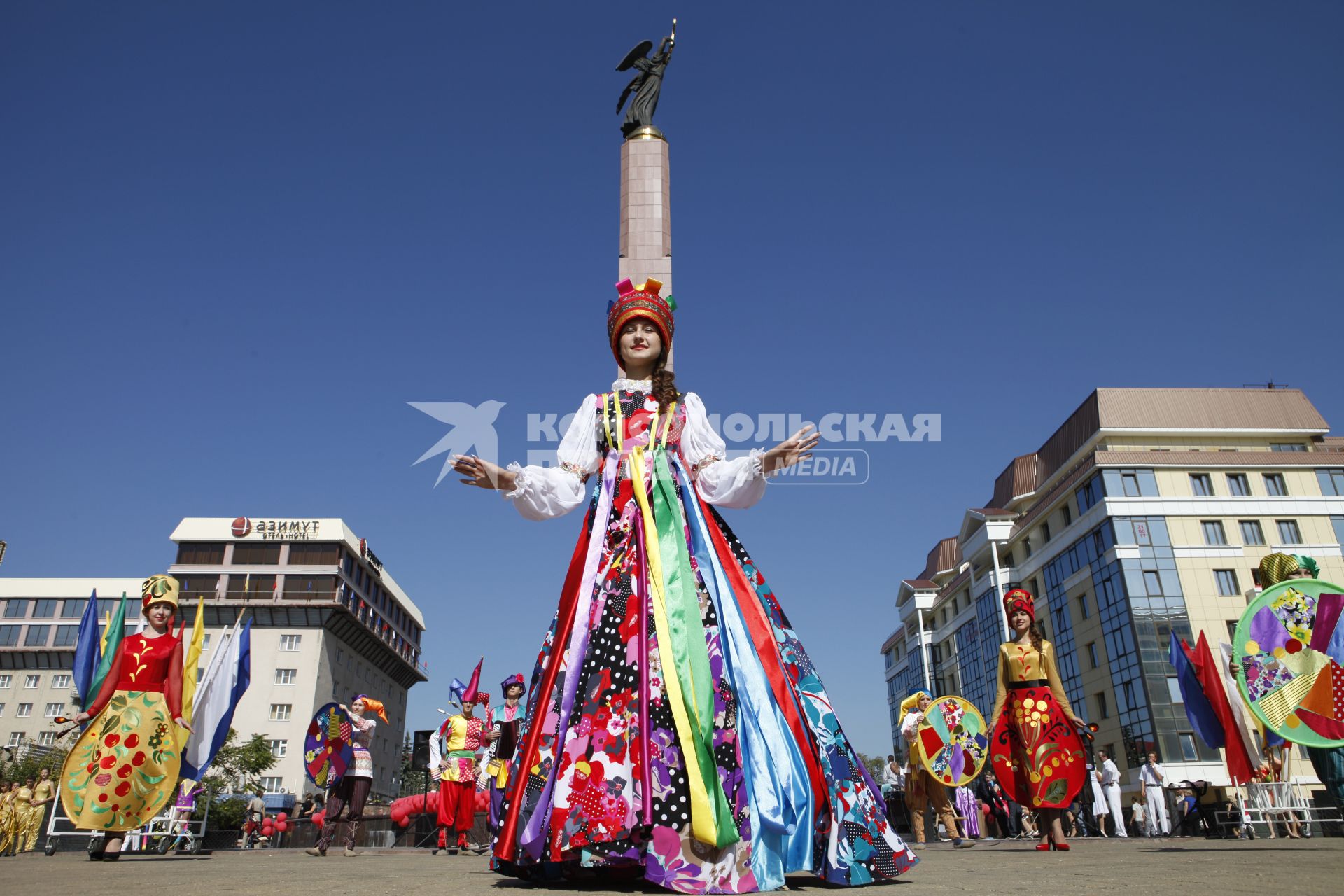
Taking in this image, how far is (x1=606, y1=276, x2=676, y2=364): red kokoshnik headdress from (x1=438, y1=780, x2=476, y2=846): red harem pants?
334 inches

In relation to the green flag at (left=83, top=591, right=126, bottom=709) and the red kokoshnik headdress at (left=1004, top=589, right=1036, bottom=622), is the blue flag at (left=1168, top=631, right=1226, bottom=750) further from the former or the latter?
the green flag at (left=83, top=591, right=126, bottom=709)

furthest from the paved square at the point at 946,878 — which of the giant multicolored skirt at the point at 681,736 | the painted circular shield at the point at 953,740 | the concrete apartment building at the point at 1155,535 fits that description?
the concrete apartment building at the point at 1155,535

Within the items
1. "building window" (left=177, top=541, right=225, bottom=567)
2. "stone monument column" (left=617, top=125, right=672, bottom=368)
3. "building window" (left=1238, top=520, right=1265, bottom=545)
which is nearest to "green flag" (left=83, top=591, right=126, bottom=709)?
"stone monument column" (left=617, top=125, right=672, bottom=368)

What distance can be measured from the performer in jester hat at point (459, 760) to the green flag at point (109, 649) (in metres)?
4.57

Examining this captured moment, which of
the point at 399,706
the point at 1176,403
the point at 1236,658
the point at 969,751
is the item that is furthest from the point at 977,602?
the point at 399,706

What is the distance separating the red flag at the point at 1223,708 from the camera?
8.62 m

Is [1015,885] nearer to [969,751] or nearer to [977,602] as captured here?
[969,751]

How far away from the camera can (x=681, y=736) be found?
11.3ft

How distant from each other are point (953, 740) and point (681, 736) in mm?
7276

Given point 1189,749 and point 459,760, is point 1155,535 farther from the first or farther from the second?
point 459,760

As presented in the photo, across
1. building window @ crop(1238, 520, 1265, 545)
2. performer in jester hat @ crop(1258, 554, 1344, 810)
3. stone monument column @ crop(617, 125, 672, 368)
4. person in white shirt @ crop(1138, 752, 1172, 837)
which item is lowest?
person in white shirt @ crop(1138, 752, 1172, 837)

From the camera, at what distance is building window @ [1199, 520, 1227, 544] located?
3509 cm

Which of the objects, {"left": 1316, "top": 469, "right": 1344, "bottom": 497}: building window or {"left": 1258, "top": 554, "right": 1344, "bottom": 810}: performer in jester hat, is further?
{"left": 1316, "top": 469, "right": 1344, "bottom": 497}: building window

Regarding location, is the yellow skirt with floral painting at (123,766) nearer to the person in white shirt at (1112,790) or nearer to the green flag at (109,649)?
the green flag at (109,649)
